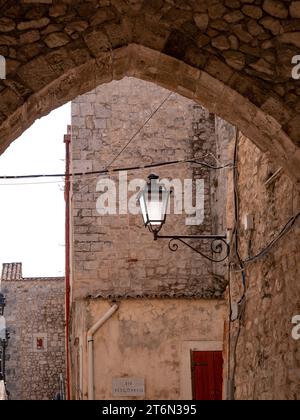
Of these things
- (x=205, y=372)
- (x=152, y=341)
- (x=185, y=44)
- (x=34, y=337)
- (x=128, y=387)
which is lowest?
(x=34, y=337)

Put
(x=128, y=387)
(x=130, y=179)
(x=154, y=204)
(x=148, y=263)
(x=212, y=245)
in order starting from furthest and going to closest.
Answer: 1. (x=130, y=179)
2. (x=148, y=263)
3. (x=128, y=387)
4. (x=212, y=245)
5. (x=154, y=204)

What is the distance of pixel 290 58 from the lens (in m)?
4.11

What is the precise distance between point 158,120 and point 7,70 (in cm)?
661

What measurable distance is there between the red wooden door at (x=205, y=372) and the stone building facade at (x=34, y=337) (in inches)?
430

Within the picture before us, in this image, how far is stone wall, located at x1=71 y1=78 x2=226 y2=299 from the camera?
9.95 metres

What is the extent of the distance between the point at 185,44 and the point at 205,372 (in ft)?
20.3

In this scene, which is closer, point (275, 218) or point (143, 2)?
point (143, 2)

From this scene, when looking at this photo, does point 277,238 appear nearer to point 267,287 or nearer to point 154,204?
point 267,287

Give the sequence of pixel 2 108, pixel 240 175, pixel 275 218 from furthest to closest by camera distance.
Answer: pixel 240 175 < pixel 275 218 < pixel 2 108

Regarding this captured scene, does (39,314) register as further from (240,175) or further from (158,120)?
(240,175)

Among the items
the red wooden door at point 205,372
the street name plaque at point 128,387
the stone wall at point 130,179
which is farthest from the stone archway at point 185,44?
the stone wall at point 130,179

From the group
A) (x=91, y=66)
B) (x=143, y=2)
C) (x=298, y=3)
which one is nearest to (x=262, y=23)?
(x=298, y=3)

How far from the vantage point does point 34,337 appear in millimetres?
Result: 20094

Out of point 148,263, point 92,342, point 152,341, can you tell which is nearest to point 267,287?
point 152,341
